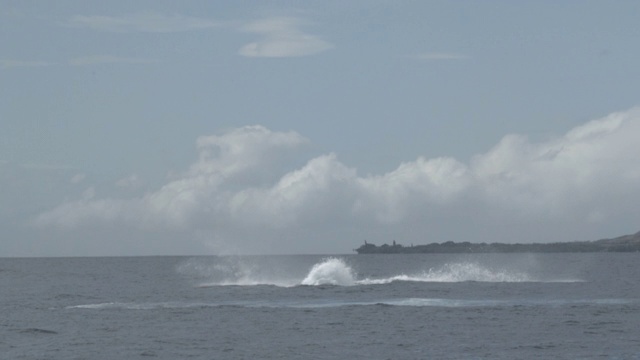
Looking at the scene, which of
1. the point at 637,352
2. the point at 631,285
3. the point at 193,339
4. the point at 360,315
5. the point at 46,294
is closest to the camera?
the point at 637,352

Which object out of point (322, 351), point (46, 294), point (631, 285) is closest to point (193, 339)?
point (322, 351)

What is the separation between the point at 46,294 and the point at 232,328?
138 feet

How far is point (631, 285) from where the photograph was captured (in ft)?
323

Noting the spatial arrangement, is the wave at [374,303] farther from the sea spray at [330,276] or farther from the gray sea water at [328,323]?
the sea spray at [330,276]

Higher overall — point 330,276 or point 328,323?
point 330,276

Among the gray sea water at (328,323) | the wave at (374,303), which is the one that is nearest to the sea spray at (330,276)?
the gray sea water at (328,323)

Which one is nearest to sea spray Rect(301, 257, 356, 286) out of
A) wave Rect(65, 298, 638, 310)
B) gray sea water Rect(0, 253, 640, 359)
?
gray sea water Rect(0, 253, 640, 359)

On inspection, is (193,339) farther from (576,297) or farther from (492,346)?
(576,297)

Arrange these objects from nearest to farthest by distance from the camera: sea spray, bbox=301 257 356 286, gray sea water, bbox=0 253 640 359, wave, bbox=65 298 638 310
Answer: gray sea water, bbox=0 253 640 359, wave, bbox=65 298 638 310, sea spray, bbox=301 257 356 286

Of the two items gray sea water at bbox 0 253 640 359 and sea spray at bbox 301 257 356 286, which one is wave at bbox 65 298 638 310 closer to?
gray sea water at bbox 0 253 640 359

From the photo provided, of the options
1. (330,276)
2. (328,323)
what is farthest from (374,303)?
(330,276)

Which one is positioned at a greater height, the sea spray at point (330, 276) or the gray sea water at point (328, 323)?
the sea spray at point (330, 276)

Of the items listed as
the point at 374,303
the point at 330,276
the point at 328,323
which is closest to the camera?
the point at 328,323

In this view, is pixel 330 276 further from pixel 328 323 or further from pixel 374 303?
pixel 328 323
